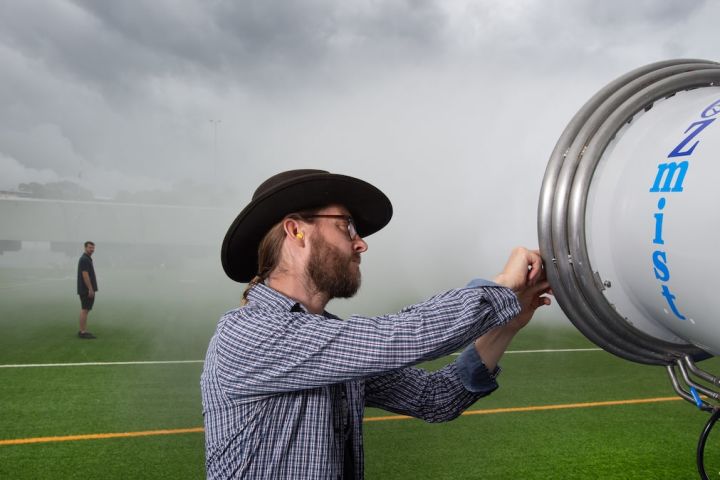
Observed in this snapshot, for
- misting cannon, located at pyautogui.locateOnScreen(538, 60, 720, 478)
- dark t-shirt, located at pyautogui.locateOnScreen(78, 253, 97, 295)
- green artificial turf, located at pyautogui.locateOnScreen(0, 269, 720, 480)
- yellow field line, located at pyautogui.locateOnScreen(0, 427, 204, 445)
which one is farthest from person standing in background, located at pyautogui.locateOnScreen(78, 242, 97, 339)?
misting cannon, located at pyautogui.locateOnScreen(538, 60, 720, 478)

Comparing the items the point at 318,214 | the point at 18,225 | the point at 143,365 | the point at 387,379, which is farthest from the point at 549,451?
the point at 18,225

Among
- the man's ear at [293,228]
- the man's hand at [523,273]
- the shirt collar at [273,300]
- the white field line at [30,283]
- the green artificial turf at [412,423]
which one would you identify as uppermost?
the man's ear at [293,228]

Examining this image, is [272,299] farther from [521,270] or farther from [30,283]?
[30,283]

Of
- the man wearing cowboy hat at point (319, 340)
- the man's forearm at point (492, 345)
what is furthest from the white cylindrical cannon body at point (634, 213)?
the man's forearm at point (492, 345)

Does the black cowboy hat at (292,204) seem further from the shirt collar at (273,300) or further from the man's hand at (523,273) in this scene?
the man's hand at (523,273)

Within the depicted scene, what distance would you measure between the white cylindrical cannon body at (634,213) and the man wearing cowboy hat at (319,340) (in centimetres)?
15

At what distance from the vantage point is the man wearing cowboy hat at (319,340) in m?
1.31

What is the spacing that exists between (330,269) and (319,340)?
0.95 feet

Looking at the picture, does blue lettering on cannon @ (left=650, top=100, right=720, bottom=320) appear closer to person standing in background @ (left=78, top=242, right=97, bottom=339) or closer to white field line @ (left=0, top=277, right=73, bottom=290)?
person standing in background @ (left=78, top=242, right=97, bottom=339)

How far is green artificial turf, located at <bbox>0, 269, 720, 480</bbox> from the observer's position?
14.2 ft

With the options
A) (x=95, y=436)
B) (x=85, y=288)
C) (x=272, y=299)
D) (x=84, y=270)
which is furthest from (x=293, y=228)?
(x=84, y=270)

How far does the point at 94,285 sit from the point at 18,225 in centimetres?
2749

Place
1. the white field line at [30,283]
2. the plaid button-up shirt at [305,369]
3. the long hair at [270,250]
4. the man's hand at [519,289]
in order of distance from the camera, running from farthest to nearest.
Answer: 1. the white field line at [30,283]
2. the long hair at [270,250]
3. the man's hand at [519,289]
4. the plaid button-up shirt at [305,369]

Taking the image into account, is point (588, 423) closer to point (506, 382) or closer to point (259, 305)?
point (506, 382)
